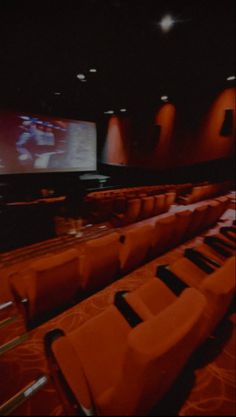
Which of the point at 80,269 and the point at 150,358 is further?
the point at 80,269

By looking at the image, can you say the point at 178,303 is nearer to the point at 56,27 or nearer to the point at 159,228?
the point at 159,228

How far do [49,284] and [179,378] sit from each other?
1090mm

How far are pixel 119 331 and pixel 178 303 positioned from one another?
1.98 ft

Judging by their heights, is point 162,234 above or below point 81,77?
below

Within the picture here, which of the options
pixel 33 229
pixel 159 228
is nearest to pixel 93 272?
pixel 159 228

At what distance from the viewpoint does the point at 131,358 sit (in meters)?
0.77

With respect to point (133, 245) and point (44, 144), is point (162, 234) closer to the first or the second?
point (133, 245)

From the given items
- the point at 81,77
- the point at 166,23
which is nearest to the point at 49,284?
the point at 166,23

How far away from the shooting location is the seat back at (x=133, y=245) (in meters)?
2.46

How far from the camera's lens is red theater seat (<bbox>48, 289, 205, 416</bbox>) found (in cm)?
77

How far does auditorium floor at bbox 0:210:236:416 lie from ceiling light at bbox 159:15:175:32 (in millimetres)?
5178

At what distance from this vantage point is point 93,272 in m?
2.20

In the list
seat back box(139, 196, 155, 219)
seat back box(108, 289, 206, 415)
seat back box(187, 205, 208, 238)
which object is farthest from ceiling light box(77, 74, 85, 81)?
seat back box(108, 289, 206, 415)

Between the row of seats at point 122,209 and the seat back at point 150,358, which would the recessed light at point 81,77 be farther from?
the seat back at point 150,358
